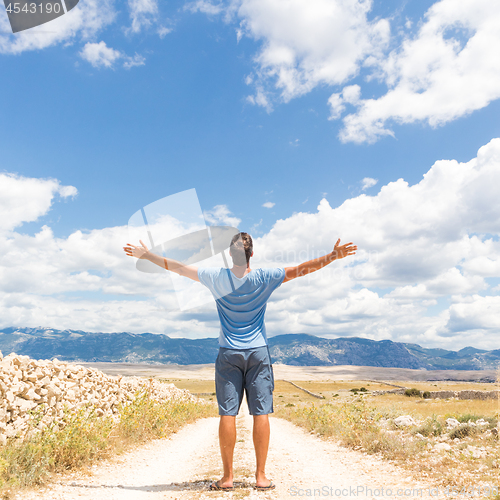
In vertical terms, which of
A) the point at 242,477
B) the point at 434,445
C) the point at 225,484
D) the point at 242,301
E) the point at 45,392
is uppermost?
the point at 242,301

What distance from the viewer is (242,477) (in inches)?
197

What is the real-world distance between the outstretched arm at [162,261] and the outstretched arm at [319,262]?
1239 mm

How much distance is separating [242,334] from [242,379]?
56 centimetres

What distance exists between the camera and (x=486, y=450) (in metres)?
6.21

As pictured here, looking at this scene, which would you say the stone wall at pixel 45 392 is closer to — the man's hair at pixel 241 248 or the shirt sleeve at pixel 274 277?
the man's hair at pixel 241 248

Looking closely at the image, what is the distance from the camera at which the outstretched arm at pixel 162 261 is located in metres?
4.64

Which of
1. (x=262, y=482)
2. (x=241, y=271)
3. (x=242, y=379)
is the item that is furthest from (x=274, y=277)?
(x=262, y=482)

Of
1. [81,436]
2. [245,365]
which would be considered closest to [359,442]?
[245,365]

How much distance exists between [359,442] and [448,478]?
3359 millimetres

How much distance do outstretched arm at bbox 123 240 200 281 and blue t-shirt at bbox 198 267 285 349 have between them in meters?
0.12

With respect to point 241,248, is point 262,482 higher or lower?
lower

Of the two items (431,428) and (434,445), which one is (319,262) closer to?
(434,445)

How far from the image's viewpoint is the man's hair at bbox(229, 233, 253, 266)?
15.3 feet

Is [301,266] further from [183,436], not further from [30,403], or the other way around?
[183,436]
